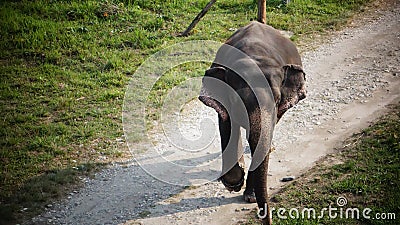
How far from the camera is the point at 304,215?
27.3 feet

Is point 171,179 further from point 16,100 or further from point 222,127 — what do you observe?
point 16,100

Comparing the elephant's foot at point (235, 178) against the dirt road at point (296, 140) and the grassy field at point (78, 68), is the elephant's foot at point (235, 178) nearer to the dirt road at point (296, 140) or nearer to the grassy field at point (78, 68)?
the dirt road at point (296, 140)


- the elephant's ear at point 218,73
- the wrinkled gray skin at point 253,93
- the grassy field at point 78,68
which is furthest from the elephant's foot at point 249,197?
the grassy field at point 78,68

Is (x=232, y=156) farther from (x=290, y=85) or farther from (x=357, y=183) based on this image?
(x=357, y=183)

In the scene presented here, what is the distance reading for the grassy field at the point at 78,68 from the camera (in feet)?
32.0

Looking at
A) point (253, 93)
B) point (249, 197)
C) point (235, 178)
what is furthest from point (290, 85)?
point (249, 197)

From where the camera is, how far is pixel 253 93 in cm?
746

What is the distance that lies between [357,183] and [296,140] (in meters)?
1.73

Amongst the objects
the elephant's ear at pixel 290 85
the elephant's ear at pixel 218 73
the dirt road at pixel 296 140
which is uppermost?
the elephant's ear at pixel 218 73

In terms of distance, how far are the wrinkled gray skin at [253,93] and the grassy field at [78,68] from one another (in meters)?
2.54

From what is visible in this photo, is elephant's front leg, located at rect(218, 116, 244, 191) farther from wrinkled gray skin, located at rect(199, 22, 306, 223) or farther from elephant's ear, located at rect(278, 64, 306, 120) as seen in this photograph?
elephant's ear, located at rect(278, 64, 306, 120)

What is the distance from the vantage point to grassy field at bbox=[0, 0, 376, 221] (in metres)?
9.77

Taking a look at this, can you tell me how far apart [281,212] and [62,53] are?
7064mm

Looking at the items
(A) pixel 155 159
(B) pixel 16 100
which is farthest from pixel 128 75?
(A) pixel 155 159
